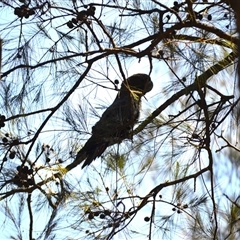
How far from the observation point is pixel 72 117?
2629mm

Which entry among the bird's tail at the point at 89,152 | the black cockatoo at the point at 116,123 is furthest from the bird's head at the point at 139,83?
the bird's tail at the point at 89,152

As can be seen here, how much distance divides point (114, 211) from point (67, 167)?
397mm

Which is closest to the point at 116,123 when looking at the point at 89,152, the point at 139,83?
the point at 89,152

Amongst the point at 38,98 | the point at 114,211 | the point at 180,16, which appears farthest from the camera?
the point at 38,98

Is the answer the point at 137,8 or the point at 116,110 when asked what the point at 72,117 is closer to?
the point at 116,110

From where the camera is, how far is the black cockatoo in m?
2.53

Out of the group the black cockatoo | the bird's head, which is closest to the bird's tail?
the black cockatoo

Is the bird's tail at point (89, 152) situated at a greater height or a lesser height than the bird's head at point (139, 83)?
lesser

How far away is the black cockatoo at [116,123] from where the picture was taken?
2527 mm

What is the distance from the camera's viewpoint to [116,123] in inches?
103

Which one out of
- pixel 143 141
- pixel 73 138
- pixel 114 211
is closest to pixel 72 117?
pixel 73 138

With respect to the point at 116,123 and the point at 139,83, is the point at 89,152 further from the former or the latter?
the point at 139,83

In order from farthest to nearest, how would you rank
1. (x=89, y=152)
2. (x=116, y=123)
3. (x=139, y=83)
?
(x=139, y=83) < (x=89, y=152) < (x=116, y=123)

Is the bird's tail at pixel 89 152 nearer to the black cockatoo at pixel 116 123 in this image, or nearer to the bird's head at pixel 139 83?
the black cockatoo at pixel 116 123
